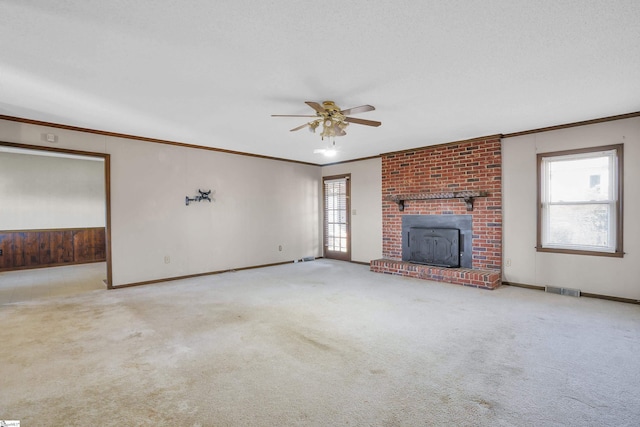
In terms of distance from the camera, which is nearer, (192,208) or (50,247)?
(192,208)

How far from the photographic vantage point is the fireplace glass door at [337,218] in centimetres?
748

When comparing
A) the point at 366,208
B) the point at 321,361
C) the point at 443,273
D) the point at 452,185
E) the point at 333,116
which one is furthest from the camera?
the point at 366,208

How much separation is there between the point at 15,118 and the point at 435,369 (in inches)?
228

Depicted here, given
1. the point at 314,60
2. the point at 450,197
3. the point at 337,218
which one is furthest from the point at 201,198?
the point at 450,197

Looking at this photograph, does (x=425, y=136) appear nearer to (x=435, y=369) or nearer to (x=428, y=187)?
(x=428, y=187)

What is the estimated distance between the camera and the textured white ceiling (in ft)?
6.45

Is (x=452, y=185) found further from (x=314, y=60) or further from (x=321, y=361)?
(x=321, y=361)

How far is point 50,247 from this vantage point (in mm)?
7109

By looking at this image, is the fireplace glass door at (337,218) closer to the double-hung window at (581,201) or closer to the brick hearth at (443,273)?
the brick hearth at (443,273)

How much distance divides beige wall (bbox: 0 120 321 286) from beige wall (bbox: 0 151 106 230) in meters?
3.65

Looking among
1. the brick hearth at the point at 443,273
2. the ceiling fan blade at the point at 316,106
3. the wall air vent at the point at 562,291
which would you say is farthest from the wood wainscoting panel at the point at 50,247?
the wall air vent at the point at 562,291

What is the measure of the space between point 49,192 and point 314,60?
782 centimetres

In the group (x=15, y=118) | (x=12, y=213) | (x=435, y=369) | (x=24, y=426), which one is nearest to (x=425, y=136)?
(x=435, y=369)

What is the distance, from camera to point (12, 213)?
266 inches
